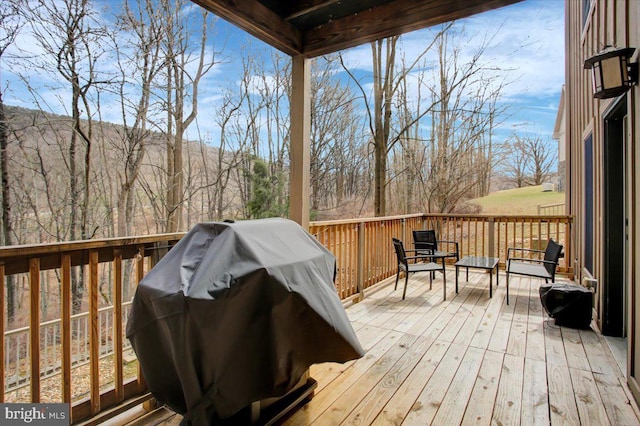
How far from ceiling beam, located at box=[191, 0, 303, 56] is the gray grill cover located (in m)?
1.38

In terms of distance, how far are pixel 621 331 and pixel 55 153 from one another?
648 centimetres

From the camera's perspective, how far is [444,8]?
1993mm

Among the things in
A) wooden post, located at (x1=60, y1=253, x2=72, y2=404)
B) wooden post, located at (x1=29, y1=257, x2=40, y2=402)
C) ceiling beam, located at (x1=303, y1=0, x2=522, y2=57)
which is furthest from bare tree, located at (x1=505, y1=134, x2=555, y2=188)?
wooden post, located at (x1=29, y1=257, x2=40, y2=402)

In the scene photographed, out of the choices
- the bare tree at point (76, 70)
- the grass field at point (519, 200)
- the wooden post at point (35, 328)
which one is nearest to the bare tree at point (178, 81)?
the bare tree at point (76, 70)

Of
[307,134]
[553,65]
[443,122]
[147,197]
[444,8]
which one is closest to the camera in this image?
[444,8]

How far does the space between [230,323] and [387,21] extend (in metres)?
2.14

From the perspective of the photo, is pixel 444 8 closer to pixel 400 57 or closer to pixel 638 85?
pixel 638 85

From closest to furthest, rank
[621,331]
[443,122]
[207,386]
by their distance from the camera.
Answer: [207,386]
[621,331]
[443,122]

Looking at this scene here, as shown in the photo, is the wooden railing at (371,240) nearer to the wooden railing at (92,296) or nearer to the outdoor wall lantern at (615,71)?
the wooden railing at (92,296)

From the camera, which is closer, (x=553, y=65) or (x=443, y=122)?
(x=553, y=65)

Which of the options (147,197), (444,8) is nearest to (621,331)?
(444,8)

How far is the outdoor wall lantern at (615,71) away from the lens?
2.07 meters

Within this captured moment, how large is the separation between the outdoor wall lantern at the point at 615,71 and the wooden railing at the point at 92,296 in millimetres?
2473

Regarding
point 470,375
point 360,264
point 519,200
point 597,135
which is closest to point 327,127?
point 360,264
